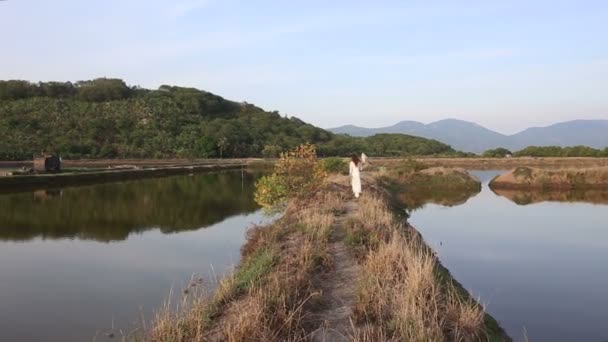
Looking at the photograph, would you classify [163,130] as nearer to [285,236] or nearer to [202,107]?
[202,107]

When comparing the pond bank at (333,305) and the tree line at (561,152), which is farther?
the tree line at (561,152)

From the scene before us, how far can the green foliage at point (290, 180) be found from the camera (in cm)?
1886

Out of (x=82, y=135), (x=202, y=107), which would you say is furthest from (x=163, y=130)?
(x=202, y=107)

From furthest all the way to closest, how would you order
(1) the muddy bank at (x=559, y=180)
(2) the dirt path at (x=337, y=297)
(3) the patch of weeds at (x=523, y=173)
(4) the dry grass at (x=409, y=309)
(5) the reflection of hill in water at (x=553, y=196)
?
(3) the patch of weeds at (x=523, y=173) → (1) the muddy bank at (x=559, y=180) → (5) the reflection of hill in water at (x=553, y=196) → (2) the dirt path at (x=337, y=297) → (4) the dry grass at (x=409, y=309)

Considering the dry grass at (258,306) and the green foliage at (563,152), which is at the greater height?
the green foliage at (563,152)

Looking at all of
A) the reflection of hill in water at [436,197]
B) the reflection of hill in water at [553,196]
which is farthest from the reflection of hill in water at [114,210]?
the reflection of hill in water at [553,196]

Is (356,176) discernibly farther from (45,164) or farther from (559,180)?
(45,164)

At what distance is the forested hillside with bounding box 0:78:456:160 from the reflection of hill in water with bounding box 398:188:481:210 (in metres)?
41.2

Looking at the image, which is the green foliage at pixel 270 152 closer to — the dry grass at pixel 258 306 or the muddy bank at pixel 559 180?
the muddy bank at pixel 559 180

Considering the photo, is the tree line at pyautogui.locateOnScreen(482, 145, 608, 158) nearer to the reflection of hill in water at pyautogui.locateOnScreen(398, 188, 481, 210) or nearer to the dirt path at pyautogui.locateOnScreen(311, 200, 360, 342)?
the reflection of hill in water at pyautogui.locateOnScreen(398, 188, 481, 210)

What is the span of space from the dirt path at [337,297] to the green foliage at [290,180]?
871 cm

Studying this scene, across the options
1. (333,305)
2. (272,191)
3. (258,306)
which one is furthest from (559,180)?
(258,306)

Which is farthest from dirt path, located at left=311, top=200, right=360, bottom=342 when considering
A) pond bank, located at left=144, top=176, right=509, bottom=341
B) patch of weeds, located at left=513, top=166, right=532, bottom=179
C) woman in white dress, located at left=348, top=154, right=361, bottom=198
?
patch of weeds, located at left=513, top=166, right=532, bottom=179

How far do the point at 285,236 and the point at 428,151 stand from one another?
102 m
